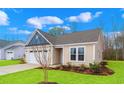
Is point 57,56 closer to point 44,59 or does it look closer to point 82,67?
point 82,67

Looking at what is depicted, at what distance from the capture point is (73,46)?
10.8 meters

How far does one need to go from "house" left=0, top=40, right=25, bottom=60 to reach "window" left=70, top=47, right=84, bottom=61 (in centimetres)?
422

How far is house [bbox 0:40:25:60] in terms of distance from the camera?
10.2m

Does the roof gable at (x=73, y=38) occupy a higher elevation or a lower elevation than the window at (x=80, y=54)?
higher

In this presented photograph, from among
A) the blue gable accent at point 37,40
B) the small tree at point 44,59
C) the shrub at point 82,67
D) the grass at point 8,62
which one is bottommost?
the shrub at point 82,67

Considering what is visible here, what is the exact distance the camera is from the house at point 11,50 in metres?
10.2

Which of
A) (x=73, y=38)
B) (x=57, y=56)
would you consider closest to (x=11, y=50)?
(x=57, y=56)

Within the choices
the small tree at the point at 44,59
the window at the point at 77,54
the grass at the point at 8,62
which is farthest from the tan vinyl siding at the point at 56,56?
the grass at the point at 8,62

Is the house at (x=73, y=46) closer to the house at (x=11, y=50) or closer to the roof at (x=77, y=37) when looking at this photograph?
the roof at (x=77, y=37)

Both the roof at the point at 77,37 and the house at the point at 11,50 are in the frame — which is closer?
the house at the point at 11,50
